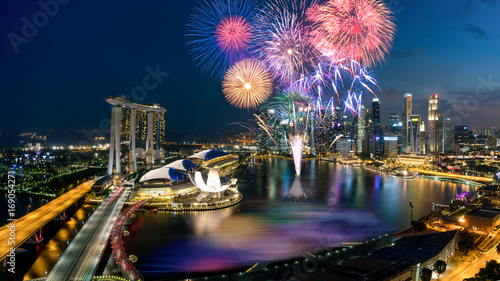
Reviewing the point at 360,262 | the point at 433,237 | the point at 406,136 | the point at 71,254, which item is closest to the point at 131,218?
A: the point at 71,254

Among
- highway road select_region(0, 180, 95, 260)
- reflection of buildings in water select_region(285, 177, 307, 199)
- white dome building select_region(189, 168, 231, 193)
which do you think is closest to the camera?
highway road select_region(0, 180, 95, 260)

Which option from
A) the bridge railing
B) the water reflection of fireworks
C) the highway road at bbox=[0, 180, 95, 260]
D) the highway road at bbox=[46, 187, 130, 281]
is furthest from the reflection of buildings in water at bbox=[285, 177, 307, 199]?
the highway road at bbox=[0, 180, 95, 260]

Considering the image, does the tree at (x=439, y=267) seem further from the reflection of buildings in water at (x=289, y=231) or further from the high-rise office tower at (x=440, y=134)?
the high-rise office tower at (x=440, y=134)

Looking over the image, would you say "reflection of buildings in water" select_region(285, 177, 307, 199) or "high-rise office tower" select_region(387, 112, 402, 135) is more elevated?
"high-rise office tower" select_region(387, 112, 402, 135)

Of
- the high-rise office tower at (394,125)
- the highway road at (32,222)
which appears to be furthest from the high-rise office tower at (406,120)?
the highway road at (32,222)

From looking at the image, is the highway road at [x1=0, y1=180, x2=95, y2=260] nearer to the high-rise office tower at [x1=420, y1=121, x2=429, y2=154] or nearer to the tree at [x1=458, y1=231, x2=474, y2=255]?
the tree at [x1=458, y1=231, x2=474, y2=255]

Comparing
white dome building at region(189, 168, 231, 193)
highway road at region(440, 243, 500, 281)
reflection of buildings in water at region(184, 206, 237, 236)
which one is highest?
white dome building at region(189, 168, 231, 193)

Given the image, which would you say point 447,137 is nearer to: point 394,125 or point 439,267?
point 394,125

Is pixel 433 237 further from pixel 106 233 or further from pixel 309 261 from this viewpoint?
pixel 106 233
